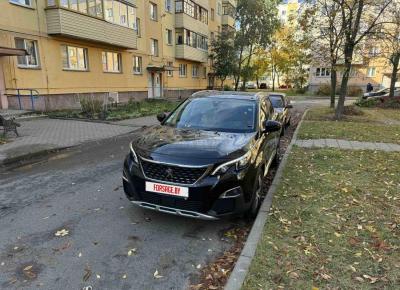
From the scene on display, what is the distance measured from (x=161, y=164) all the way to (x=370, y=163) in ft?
17.5

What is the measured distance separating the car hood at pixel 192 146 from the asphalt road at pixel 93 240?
100 cm

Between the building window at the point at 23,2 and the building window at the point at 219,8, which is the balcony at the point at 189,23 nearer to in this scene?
the building window at the point at 219,8

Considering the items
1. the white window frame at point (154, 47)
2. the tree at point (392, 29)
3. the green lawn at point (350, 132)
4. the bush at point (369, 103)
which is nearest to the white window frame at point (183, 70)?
the white window frame at point (154, 47)

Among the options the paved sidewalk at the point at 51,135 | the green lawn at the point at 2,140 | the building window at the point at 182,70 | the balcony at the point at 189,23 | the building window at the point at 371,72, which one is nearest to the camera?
the paved sidewalk at the point at 51,135

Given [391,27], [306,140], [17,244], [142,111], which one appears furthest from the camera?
[142,111]

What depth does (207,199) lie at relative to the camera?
3.52 metres

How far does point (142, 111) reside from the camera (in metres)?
17.6

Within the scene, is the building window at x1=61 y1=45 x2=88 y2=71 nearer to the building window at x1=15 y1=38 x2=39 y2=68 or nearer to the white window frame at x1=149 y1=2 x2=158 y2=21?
the building window at x1=15 y1=38 x2=39 y2=68

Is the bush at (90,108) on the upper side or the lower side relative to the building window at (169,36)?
lower

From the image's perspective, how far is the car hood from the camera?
3.60 metres

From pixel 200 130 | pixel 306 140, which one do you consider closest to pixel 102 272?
pixel 200 130

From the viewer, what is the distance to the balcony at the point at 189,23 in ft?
96.7

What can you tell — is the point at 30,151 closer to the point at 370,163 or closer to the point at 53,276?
the point at 53,276

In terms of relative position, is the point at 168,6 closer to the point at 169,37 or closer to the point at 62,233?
the point at 169,37
